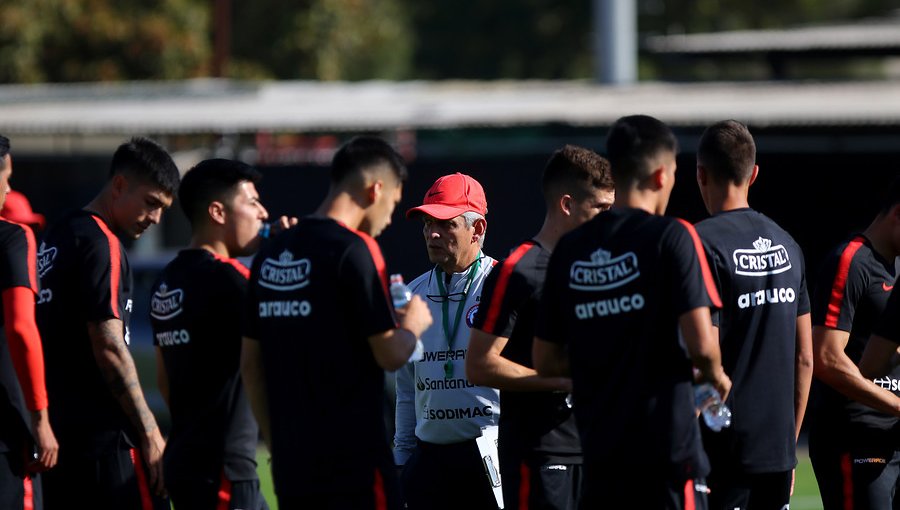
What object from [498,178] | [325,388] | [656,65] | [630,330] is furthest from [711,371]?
[656,65]

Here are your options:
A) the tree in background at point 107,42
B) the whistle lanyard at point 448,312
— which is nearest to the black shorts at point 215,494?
the whistle lanyard at point 448,312

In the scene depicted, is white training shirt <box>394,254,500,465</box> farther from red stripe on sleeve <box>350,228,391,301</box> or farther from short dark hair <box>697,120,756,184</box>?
short dark hair <box>697,120,756,184</box>

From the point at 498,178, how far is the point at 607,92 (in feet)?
32.0

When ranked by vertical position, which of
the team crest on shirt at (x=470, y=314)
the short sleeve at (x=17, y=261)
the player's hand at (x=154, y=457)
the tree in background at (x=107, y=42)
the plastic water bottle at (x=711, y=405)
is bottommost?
the player's hand at (x=154, y=457)

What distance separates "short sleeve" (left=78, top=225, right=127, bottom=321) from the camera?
6641mm

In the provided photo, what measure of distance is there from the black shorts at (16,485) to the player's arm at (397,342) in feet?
6.67

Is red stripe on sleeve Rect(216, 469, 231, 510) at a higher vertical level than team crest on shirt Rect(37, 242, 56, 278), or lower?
lower

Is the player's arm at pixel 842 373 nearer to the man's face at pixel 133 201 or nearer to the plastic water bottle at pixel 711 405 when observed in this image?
the plastic water bottle at pixel 711 405

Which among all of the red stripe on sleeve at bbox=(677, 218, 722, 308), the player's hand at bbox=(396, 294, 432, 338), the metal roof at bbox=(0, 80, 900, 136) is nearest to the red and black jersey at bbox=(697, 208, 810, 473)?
the red stripe on sleeve at bbox=(677, 218, 722, 308)

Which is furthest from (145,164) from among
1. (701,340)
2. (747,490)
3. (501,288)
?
(747,490)

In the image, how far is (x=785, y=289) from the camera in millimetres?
6113

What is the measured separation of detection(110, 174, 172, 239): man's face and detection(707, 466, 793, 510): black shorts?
2.91 m

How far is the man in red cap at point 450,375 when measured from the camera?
7039 mm

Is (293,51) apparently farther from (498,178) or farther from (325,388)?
(325,388)
